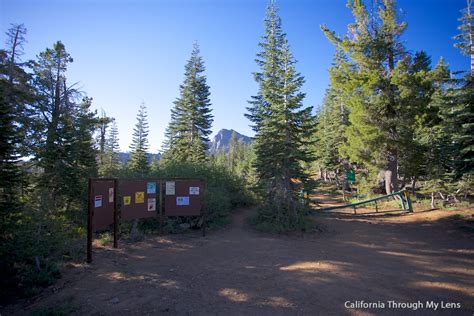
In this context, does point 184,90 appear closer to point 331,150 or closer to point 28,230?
point 331,150

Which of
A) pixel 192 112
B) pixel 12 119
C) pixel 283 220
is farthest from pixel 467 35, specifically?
pixel 192 112

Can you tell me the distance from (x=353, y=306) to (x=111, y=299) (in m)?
4.24

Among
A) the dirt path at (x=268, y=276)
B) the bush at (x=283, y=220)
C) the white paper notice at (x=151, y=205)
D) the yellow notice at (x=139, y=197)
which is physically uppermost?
the yellow notice at (x=139, y=197)

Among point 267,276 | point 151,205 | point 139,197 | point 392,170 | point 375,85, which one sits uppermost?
point 375,85

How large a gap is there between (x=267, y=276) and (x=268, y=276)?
0.02m

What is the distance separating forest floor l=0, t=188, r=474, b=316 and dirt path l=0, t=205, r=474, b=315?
19 millimetres

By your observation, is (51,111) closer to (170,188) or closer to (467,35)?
(170,188)

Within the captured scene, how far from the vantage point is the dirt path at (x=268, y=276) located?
3.94 metres

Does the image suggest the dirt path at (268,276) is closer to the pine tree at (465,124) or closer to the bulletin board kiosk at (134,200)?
the bulletin board kiosk at (134,200)

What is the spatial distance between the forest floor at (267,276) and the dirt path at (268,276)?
2 cm

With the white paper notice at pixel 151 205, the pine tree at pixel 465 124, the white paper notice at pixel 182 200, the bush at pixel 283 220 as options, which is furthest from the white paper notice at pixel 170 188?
the pine tree at pixel 465 124

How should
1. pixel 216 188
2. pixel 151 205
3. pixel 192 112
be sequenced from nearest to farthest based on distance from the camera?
pixel 151 205
pixel 216 188
pixel 192 112

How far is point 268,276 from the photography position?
5055 millimetres

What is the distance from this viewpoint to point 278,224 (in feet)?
32.0
